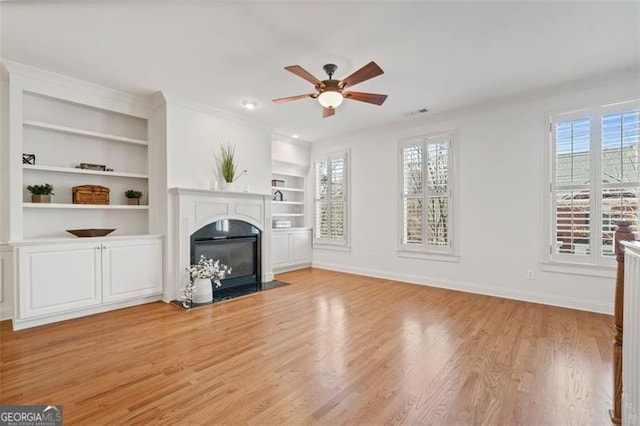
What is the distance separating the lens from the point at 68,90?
144 inches

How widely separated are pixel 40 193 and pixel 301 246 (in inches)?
169

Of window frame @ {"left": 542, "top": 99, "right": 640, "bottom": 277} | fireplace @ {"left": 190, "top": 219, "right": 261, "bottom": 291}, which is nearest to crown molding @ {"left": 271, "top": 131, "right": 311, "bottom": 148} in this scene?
fireplace @ {"left": 190, "top": 219, "right": 261, "bottom": 291}

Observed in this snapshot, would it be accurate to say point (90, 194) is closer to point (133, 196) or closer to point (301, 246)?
point (133, 196)

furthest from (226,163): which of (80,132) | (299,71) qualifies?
(299,71)

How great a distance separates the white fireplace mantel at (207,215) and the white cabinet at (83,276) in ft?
0.97

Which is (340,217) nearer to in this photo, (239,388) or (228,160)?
(228,160)

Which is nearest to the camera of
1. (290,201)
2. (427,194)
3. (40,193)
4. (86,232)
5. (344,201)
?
(40,193)

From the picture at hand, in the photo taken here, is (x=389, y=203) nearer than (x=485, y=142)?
No

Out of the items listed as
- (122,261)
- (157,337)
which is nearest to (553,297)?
(157,337)

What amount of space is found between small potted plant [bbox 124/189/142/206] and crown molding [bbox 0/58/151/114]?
1.22 metres

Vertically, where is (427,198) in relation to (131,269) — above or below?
above

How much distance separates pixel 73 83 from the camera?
12.0 ft

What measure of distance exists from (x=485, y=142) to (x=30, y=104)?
239 inches

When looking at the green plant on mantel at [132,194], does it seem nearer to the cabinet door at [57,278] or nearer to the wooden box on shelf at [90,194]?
the wooden box on shelf at [90,194]
